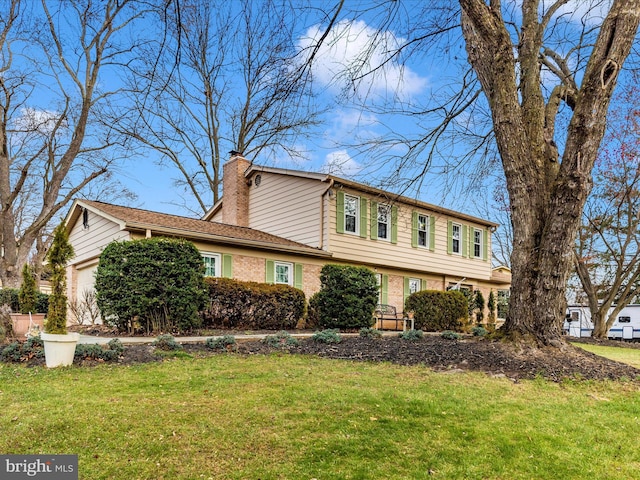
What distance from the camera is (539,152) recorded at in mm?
7160

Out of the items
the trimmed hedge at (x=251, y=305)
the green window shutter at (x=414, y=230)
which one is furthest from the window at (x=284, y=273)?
the green window shutter at (x=414, y=230)

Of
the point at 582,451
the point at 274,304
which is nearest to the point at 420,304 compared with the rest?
the point at 274,304

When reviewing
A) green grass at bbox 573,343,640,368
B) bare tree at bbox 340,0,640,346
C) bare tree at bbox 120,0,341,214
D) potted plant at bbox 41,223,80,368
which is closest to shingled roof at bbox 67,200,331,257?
potted plant at bbox 41,223,80,368

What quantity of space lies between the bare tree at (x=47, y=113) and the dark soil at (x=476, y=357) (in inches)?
509

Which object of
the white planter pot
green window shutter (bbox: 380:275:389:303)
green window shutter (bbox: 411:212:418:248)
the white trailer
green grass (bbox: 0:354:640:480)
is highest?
green window shutter (bbox: 411:212:418:248)

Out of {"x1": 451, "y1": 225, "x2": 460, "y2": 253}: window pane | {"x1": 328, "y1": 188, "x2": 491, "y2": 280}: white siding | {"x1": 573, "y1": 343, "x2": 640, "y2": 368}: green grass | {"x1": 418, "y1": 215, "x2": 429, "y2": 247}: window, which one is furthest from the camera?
{"x1": 451, "y1": 225, "x2": 460, "y2": 253}: window pane

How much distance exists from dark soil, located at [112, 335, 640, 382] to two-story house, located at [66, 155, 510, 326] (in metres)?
3.54

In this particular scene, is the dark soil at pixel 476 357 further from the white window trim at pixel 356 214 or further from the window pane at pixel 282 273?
the white window trim at pixel 356 214

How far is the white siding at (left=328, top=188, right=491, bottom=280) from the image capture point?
53.5 feet

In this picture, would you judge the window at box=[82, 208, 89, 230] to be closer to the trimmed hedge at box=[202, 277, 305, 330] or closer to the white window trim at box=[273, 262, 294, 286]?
the trimmed hedge at box=[202, 277, 305, 330]

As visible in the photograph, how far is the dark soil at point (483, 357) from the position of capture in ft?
19.8

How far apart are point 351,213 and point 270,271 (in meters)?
3.82

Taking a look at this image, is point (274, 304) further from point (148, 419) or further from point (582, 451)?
point (582, 451)

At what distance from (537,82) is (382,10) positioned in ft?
10.6
